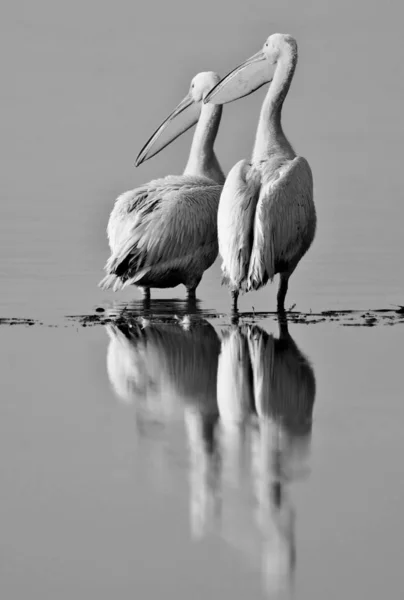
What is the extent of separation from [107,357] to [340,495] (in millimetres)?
3143

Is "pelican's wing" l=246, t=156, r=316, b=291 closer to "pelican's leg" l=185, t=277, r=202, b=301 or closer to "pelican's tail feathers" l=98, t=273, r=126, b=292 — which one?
"pelican's leg" l=185, t=277, r=202, b=301

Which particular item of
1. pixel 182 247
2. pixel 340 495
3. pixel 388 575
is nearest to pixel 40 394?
pixel 340 495

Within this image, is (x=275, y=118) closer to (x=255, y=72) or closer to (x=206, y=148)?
(x=255, y=72)

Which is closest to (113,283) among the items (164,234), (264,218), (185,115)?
(164,234)

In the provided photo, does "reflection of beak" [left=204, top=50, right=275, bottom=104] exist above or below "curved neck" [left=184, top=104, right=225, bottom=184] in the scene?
above

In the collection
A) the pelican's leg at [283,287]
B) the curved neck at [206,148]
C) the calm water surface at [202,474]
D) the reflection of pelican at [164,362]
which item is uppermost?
the curved neck at [206,148]

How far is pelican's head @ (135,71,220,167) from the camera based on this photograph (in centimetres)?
1159

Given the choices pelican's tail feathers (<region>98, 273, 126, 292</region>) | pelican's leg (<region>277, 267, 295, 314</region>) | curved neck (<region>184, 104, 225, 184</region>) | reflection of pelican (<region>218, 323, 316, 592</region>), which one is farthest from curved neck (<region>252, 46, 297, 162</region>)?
reflection of pelican (<region>218, 323, 316, 592</region>)

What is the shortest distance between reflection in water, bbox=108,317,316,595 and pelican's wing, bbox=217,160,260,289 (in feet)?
1.64

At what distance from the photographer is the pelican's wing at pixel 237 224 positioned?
896cm

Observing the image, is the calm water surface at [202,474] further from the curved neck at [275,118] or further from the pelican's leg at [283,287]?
the curved neck at [275,118]

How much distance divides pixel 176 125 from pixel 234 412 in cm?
683

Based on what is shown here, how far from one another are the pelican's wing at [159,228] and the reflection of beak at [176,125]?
1.87 meters

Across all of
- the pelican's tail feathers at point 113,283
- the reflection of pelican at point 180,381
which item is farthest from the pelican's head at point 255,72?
the reflection of pelican at point 180,381
